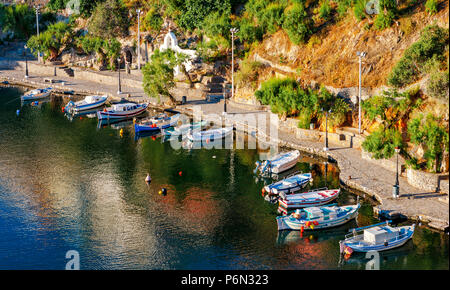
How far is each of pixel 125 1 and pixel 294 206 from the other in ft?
288

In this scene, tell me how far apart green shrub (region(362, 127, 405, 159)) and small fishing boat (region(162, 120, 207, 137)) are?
29.2m

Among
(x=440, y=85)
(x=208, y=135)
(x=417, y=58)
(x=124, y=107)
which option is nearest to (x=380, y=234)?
(x=440, y=85)

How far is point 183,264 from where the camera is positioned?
49.3m

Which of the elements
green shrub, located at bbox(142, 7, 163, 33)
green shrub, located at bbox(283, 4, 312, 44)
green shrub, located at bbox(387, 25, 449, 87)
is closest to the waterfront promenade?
green shrub, located at bbox(387, 25, 449, 87)

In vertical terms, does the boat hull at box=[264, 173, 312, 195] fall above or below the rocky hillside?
below

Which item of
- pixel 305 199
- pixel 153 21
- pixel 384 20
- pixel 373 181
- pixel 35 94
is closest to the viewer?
pixel 305 199

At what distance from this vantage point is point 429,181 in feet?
193

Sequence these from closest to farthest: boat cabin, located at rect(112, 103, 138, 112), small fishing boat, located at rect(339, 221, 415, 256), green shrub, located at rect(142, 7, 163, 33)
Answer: small fishing boat, located at rect(339, 221, 415, 256) → boat cabin, located at rect(112, 103, 138, 112) → green shrub, located at rect(142, 7, 163, 33)

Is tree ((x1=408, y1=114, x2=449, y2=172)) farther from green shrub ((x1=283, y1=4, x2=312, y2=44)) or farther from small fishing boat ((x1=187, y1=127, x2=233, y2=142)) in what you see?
green shrub ((x1=283, y1=4, x2=312, y2=44))

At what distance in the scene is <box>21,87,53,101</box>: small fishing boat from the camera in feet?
360

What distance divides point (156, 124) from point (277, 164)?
81.3ft

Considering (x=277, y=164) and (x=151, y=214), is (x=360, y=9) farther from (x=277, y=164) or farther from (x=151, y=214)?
(x=151, y=214)

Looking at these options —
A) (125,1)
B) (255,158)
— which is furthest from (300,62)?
(125,1)

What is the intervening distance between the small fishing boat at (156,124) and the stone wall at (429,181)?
39.0 metres
